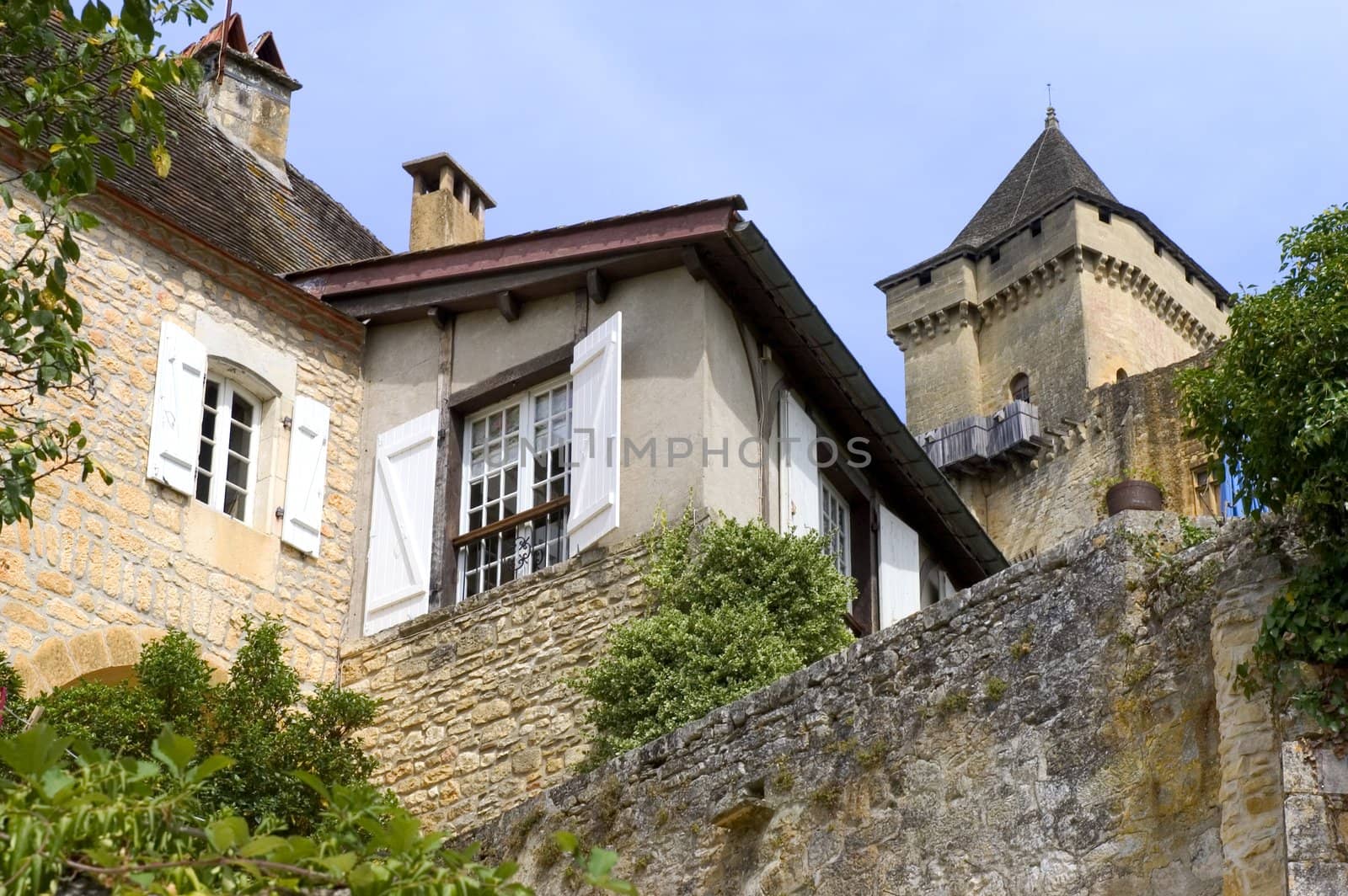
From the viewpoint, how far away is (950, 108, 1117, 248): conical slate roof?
37969mm

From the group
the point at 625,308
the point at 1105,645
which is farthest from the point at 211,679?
the point at 1105,645

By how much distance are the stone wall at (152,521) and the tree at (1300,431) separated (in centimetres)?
625

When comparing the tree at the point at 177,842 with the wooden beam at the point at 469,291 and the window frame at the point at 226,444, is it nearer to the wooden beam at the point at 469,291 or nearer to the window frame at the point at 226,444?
the window frame at the point at 226,444

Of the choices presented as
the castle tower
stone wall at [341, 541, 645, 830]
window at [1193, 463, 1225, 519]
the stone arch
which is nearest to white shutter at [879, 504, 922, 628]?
stone wall at [341, 541, 645, 830]

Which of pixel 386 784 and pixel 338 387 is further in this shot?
pixel 338 387

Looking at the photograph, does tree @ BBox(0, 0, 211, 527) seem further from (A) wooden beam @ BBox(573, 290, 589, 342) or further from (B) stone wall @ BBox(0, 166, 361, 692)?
(A) wooden beam @ BBox(573, 290, 589, 342)

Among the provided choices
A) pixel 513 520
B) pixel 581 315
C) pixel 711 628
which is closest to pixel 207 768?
pixel 711 628

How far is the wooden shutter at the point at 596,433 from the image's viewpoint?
37.4 ft

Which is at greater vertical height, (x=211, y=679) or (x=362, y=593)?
(x=362, y=593)

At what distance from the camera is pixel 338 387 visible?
1285cm

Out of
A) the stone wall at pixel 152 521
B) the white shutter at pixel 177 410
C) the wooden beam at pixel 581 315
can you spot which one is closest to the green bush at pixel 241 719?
the stone wall at pixel 152 521

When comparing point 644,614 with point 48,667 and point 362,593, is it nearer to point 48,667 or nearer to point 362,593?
point 362,593

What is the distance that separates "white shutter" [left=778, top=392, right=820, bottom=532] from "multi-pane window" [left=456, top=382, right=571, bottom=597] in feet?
4.52

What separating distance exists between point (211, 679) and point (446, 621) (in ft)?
5.00
